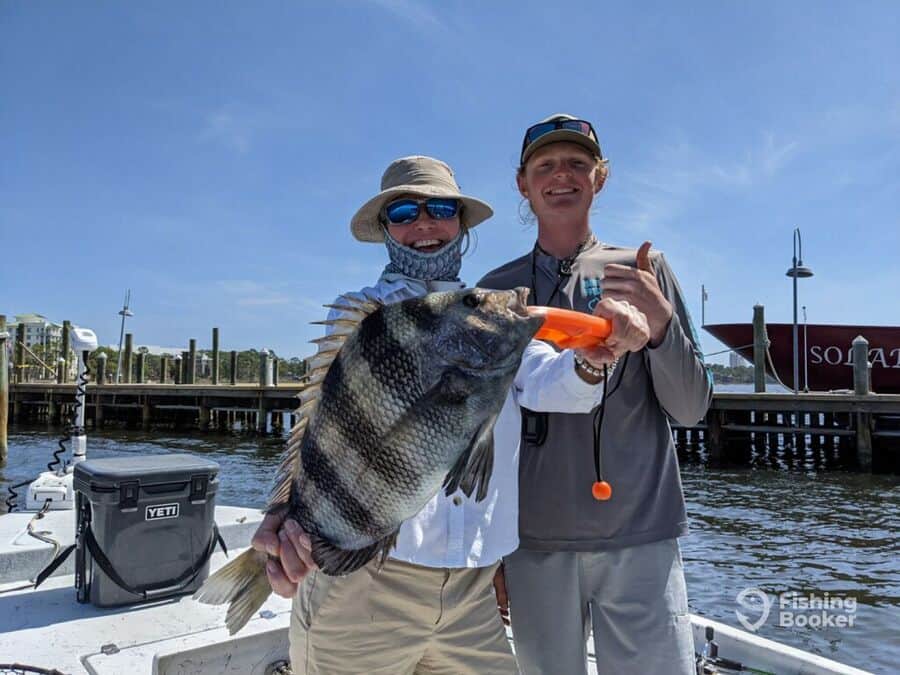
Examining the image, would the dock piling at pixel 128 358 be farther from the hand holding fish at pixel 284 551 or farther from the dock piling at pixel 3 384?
the hand holding fish at pixel 284 551

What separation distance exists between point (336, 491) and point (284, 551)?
0.76ft

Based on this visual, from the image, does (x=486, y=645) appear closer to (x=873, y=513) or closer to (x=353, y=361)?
(x=353, y=361)

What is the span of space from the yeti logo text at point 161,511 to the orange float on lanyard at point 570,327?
3.25 meters

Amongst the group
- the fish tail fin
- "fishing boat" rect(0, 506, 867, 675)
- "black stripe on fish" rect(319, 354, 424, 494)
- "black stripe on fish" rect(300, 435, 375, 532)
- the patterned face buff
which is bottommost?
"fishing boat" rect(0, 506, 867, 675)

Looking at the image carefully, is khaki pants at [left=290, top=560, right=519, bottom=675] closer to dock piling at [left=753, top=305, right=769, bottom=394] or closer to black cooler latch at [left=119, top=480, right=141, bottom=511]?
black cooler latch at [left=119, top=480, right=141, bottom=511]

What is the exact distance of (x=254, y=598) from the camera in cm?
188

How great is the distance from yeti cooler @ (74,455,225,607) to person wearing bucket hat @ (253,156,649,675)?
2.19m

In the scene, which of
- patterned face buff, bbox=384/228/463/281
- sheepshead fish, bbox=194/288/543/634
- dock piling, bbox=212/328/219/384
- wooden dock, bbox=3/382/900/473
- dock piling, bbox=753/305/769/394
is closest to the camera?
sheepshead fish, bbox=194/288/543/634

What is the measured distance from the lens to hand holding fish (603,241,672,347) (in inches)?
79.7

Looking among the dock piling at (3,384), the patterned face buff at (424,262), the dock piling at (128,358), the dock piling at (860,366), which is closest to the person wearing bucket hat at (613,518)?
the patterned face buff at (424,262)

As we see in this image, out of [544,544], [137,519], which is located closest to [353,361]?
[544,544]

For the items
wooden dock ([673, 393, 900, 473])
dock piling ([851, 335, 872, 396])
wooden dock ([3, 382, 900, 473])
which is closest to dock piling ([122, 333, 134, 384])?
wooden dock ([3, 382, 900, 473])

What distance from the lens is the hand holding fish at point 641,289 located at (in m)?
2.02

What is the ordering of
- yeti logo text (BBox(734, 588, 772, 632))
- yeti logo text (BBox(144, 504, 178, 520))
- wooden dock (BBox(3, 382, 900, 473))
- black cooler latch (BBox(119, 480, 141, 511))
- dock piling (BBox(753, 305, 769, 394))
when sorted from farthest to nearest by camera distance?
dock piling (BBox(753, 305, 769, 394)), wooden dock (BBox(3, 382, 900, 473)), yeti logo text (BBox(734, 588, 772, 632)), yeti logo text (BBox(144, 504, 178, 520)), black cooler latch (BBox(119, 480, 141, 511))
